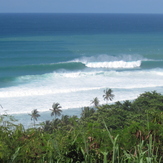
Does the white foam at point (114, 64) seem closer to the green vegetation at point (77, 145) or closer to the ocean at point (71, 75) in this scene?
the ocean at point (71, 75)

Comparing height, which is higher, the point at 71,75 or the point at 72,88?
the point at 71,75

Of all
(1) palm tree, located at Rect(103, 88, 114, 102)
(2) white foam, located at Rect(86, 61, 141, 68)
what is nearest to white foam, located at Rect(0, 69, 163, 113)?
(1) palm tree, located at Rect(103, 88, 114, 102)

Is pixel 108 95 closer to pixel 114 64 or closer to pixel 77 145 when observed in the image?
pixel 114 64

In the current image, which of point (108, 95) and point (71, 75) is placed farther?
point (71, 75)

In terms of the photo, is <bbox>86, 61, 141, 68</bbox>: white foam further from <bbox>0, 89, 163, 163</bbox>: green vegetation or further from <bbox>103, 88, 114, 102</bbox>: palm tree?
<bbox>0, 89, 163, 163</bbox>: green vegetation

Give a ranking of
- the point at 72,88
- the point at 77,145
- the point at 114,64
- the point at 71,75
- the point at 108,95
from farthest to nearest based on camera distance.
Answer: the point at 114,64 < the point at 71,75 < the point at 72,88 < the point at 108,95 < the point at 77,145

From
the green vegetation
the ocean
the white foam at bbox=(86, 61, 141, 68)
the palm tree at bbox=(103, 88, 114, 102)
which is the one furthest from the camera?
the white foam at bbox=(86, 61, 141, 68)

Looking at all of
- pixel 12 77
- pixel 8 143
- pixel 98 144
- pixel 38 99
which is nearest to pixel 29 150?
pixel 8 143

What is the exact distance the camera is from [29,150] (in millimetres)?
4746

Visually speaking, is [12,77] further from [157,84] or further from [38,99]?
[157,84]

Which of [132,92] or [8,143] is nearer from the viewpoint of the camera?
[8,143]

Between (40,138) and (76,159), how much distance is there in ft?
2.33

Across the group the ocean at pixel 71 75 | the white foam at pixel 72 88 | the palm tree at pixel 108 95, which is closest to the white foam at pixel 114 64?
the ocean at pixel 71 75

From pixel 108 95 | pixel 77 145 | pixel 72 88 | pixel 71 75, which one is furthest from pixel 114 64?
pixel 77 145
